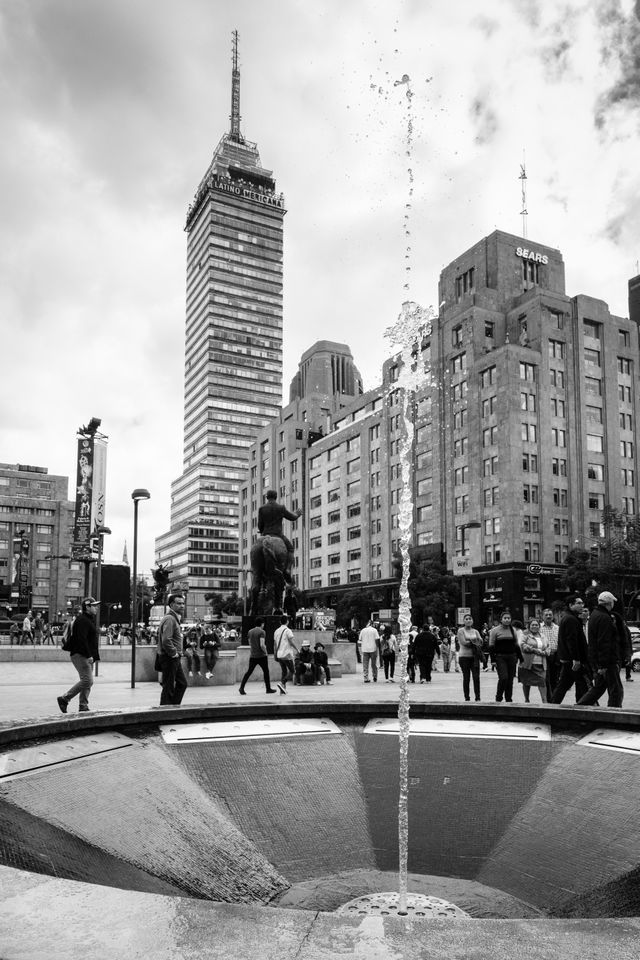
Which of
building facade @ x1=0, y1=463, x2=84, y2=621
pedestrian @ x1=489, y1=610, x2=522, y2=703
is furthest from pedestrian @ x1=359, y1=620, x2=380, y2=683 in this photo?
building facade @ x1=0, y1=463, x2=84, y2=621

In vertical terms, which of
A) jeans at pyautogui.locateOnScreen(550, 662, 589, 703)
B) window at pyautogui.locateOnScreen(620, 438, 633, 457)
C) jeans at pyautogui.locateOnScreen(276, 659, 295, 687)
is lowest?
jeans at pyautogui.locateOnScreen(276, 659, 295, 687)

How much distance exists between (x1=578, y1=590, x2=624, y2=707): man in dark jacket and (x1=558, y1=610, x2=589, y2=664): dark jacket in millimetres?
917

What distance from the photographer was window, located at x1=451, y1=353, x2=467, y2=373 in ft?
213

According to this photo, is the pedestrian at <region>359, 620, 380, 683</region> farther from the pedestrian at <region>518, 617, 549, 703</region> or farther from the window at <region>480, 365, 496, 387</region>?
the window at <region>480, 365, 496, 387</region>

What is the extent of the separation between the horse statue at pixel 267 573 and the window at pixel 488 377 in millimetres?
44110

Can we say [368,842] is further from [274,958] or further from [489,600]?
[489,600]

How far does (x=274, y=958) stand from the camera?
1819 mm

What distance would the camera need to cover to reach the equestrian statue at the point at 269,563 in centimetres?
2027

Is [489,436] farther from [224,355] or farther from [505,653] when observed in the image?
[224,355]

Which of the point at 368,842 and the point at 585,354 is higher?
the point at 585,354

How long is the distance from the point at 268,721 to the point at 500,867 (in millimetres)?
2039

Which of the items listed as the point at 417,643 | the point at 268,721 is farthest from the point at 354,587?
the point at 268,721

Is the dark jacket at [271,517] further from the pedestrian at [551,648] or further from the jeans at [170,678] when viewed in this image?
the jeans at [170,678]

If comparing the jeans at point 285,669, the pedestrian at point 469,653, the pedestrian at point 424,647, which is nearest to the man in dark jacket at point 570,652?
the pedestrian at point 469,653
